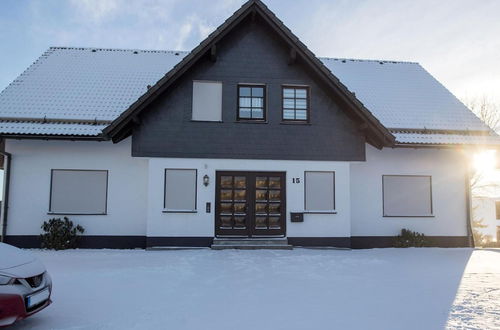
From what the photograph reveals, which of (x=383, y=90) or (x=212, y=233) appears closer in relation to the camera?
(x=212, y=233)

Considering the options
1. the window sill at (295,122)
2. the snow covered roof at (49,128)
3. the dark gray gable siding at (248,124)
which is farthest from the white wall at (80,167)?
the window sill at (295,122)

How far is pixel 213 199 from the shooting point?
465 inches

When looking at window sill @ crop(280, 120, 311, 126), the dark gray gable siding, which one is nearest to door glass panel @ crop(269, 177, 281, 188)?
the dark gray gable siding

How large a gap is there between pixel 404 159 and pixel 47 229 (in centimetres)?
1209

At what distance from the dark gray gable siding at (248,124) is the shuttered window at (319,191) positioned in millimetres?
609

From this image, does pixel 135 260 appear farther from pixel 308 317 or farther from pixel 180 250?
pixel 308 317

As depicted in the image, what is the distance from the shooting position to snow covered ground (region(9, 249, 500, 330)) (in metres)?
5.01

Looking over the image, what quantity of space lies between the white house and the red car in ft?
22.2

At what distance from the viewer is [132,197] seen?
12.2m

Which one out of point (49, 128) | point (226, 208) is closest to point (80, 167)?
point (49, 128)

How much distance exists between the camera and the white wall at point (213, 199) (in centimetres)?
1161

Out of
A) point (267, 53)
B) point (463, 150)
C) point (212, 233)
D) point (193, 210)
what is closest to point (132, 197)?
point (193, 210)

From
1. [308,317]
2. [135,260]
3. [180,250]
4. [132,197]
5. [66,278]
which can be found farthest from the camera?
[132,197]

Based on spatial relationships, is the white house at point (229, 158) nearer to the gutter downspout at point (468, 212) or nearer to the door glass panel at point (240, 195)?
the door glass panel at point (240, 195)
